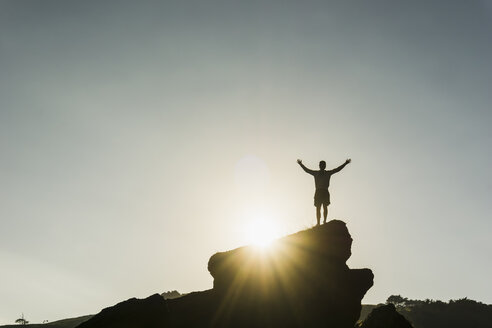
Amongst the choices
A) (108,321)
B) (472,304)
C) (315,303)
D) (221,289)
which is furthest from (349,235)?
(472,304)

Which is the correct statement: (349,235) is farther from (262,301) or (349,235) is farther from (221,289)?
(221,289)

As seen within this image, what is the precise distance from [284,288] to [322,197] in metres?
5.42

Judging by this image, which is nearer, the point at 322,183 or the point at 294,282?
the point at 294,282

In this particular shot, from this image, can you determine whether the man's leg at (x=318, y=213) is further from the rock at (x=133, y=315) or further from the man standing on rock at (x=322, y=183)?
the rock at (x=133, y=315)

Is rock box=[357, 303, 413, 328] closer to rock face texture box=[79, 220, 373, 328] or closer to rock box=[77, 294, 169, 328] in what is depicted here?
rock face texture box=[79, 220, 373, 328]

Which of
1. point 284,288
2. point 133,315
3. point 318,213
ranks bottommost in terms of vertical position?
point 133,315

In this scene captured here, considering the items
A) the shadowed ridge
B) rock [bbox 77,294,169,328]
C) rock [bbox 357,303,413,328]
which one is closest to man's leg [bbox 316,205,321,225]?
the shadowed ridge

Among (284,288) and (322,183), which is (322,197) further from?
(284,288)

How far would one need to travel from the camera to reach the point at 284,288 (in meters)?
Answer: 20.8

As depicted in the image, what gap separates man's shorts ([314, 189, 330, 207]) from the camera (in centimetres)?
2159

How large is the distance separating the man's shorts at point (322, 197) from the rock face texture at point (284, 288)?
164cm

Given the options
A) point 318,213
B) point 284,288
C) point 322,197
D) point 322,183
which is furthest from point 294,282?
point 322,183

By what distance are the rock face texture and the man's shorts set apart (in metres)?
1.64

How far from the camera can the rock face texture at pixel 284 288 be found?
20.4 metres
